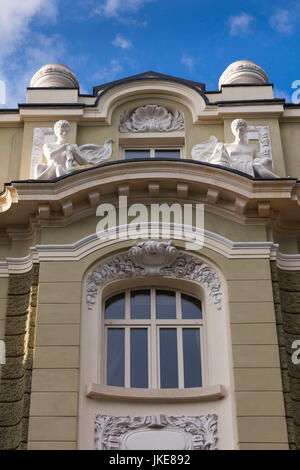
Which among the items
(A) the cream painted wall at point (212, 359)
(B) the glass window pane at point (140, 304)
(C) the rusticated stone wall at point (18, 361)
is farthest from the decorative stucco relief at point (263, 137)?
(C) the rusticated stone wall at point (18, 361)

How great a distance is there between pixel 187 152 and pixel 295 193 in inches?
116

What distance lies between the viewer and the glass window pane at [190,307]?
16359 millimetres

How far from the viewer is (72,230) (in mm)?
16734

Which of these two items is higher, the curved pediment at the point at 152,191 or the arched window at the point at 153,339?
the curved pediment at the point at 152,191

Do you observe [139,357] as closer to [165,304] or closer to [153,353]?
→ [153,353]

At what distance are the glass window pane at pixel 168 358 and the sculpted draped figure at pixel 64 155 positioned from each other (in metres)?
3.78

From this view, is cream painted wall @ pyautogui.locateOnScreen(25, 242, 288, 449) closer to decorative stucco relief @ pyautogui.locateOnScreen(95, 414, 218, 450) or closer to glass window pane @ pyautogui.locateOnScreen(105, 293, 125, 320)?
decorative stucco relief @ pyautogui.locateOnScreen(95, 414, 218, 450)

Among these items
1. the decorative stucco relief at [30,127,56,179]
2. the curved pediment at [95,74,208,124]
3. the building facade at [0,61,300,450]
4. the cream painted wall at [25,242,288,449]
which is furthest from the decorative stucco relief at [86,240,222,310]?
the curved pediment at [95,74,208,124]

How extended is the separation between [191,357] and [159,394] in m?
1.24

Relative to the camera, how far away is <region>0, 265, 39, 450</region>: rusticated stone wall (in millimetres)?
14578

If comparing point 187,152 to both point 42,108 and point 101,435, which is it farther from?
point 101,435

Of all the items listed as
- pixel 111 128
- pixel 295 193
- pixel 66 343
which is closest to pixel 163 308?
pixel 66 343

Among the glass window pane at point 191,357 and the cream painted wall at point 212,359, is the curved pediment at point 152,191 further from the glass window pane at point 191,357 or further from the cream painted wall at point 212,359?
the glass window pane at point 191,357

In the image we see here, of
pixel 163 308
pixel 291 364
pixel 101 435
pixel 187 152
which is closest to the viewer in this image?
pixel 101 435
